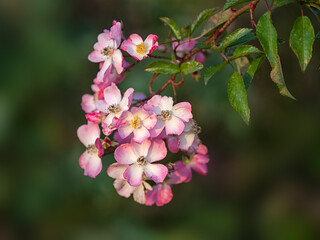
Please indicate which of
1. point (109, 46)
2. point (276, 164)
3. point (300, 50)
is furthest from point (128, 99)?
point (276, 164)

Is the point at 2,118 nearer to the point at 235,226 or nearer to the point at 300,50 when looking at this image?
the point at 235,226

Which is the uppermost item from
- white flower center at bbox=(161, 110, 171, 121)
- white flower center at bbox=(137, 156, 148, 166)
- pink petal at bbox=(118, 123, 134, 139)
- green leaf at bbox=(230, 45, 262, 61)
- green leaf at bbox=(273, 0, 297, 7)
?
green leaf at bbox=(273, 0, 297, 7)

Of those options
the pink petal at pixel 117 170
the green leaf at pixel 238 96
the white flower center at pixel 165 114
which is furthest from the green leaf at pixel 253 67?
the pink petal at pixel 117 170

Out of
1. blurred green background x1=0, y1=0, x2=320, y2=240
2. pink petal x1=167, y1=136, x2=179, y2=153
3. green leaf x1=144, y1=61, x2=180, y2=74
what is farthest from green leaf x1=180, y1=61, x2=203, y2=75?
blurred green background x1=0, y1=0, x2=320, y2=240

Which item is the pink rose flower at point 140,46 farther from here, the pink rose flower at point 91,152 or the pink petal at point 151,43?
the pink rose flower at point 91,152

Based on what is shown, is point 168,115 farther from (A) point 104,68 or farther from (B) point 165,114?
(A) point 104,68

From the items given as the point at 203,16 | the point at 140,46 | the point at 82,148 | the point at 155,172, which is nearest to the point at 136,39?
the point at 140,46

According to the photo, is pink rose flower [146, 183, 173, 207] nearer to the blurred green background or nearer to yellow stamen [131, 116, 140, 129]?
yellow stamen [131, 116, 140, 129]

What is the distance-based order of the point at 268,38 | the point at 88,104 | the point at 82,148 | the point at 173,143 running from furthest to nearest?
1. the point at 82,148
2. the point at 88,104
3. the point at 173,143
4. the point at 268,38
